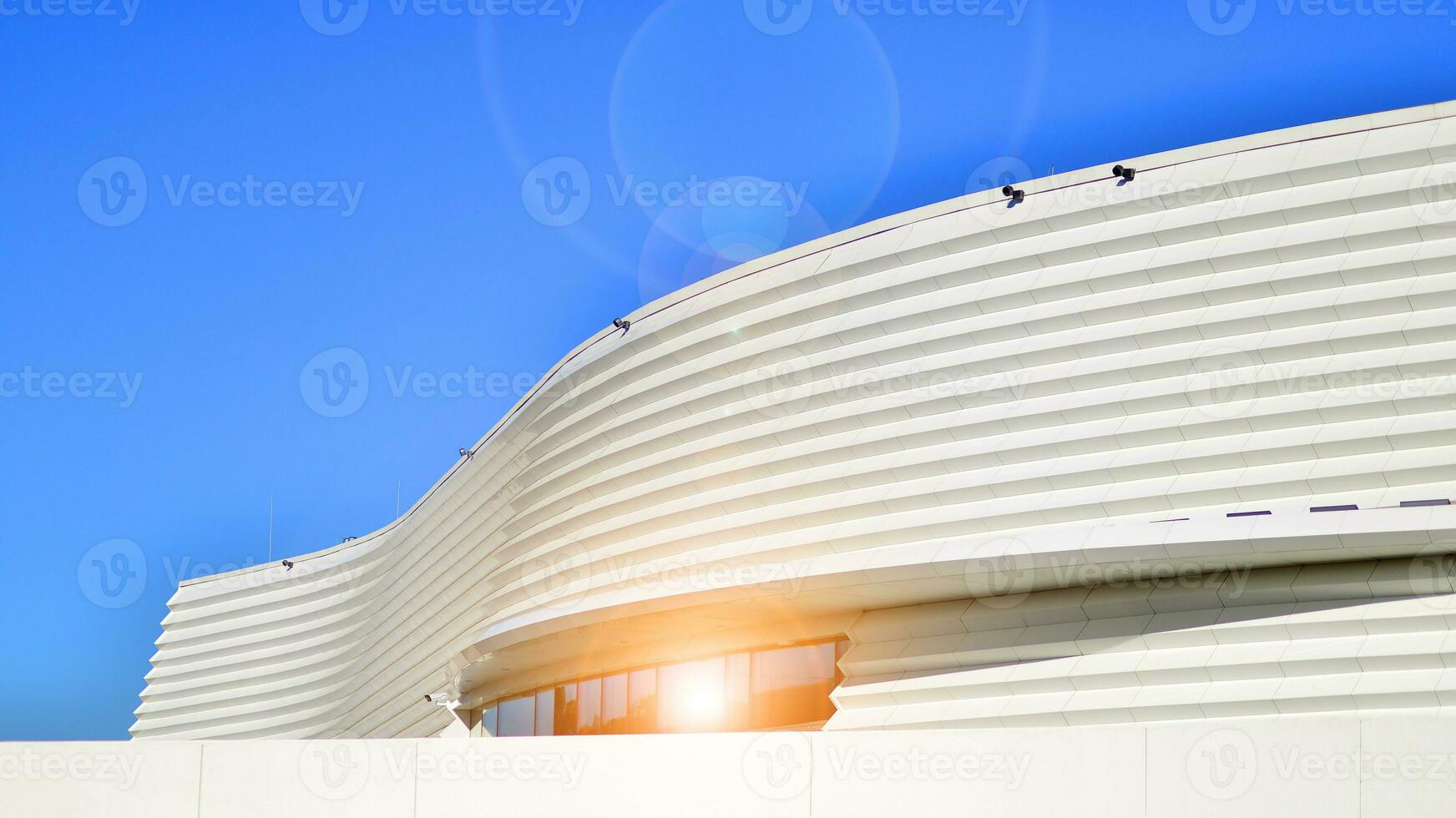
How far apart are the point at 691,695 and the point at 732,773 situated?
22063 mm

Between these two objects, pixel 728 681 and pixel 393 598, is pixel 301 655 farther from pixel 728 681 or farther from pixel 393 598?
pixel 728 681

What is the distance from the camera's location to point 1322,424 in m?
24.0

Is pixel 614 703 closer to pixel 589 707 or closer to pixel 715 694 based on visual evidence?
pixel 589 707

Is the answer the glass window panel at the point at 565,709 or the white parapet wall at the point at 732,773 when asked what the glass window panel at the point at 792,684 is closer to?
the glass window panel at the point at 565,709

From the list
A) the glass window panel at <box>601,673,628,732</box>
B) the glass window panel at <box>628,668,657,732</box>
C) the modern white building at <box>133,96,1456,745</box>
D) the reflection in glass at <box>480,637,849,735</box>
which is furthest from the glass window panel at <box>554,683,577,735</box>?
the glass window panel at <box>628,668,657,732</box>

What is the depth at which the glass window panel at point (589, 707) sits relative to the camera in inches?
1481

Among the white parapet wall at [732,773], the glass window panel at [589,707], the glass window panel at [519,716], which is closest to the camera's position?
the white parapet wall at [732,773]

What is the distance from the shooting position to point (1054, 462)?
26.3m

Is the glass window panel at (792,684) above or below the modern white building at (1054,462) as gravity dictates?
below

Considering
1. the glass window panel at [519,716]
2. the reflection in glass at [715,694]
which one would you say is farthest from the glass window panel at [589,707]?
the glass window panel at [519,716]

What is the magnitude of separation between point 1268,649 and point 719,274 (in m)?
14.7

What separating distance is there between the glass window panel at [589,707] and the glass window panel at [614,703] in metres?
0.25

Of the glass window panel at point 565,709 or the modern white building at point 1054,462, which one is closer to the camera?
the modern white building at point 1054,462

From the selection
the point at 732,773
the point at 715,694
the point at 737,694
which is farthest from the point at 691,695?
the point at 732,773
